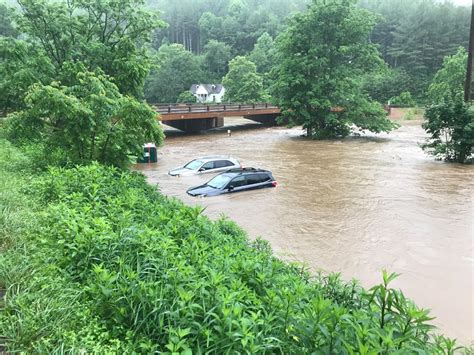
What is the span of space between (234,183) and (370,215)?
5.25 meters

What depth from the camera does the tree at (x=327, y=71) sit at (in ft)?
126

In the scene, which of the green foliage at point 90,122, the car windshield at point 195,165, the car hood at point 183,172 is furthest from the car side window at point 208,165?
the green foliage at point 90,122

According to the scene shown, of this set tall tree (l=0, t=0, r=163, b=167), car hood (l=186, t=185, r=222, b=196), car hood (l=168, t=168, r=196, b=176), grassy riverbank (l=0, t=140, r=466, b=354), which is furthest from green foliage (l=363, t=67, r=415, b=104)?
grassy riverbank (l=0, t=140, r=466, b=354)

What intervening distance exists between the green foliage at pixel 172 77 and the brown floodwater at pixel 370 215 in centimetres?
5491

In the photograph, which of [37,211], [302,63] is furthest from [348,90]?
[37,211]

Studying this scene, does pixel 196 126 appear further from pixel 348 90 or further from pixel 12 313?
pixel 12 313

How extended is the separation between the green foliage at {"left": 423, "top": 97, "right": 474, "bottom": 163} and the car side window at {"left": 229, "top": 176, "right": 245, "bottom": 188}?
15.4 m

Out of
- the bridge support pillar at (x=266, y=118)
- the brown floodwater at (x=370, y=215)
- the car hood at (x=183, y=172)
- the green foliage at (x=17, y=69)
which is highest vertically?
the green foliage at (x=17, y=69)

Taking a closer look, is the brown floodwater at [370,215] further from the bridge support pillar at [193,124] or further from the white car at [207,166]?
the bridge support pillar at [193,124]

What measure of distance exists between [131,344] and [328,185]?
55.5ft

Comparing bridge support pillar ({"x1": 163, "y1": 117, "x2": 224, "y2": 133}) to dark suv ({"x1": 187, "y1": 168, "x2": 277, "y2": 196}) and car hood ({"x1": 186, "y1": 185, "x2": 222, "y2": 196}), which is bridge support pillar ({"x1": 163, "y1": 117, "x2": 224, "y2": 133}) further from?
car hood ({"x1": 186, "y1": 185, "x2": 222, "y2": 196})

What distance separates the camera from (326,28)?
38.8 m

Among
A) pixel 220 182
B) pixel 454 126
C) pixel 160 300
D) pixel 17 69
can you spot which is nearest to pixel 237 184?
pixel 220 182

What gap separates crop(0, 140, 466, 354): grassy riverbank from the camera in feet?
11.0
